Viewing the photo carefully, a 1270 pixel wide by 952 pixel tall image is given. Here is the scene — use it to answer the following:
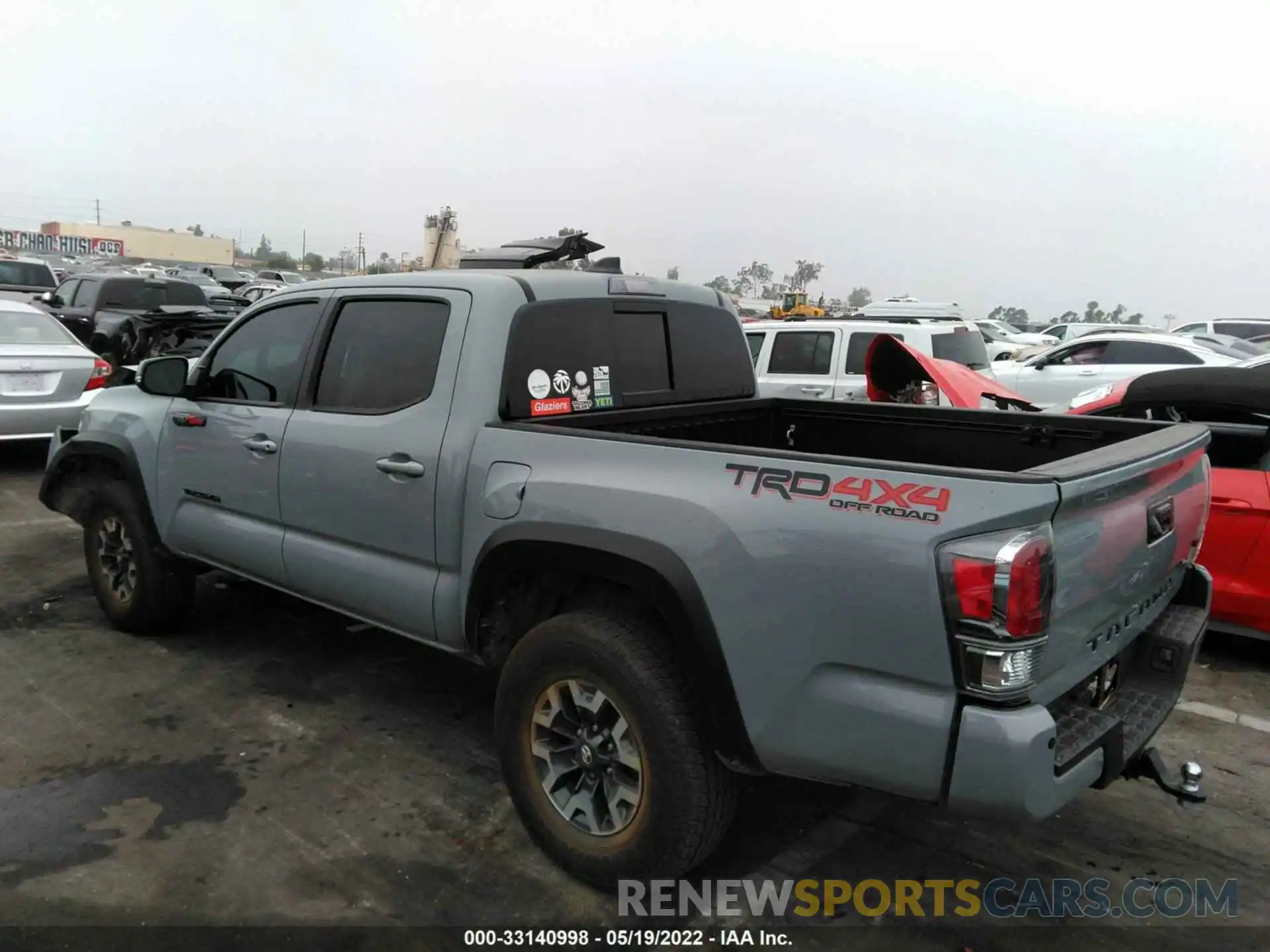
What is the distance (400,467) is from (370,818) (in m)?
1.29

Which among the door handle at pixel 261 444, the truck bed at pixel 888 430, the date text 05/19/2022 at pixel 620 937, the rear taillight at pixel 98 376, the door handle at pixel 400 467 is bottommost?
the date text 05/19/2022 at pixel 620 937

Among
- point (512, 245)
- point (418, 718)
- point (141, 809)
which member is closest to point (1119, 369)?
point (512, 245)

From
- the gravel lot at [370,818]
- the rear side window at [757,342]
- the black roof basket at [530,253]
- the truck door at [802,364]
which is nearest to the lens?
the gravel lot at [370,818]

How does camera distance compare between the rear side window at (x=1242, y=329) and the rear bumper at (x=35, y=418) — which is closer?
the rear bumper at (x=35, y=418)

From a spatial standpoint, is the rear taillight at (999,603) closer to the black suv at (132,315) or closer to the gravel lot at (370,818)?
the gravel lot at (370,818)

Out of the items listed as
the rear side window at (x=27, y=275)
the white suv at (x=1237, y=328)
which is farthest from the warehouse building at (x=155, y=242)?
the white suv at (x=1237, y=328)

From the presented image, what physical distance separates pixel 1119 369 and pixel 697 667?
11.5 m

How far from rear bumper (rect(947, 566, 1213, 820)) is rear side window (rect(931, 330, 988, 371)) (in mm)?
6563

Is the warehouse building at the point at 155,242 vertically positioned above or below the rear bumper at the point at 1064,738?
above

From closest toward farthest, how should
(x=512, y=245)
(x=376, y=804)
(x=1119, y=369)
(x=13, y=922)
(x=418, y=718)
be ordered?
1. (x=13, y=922)
2. (x=376, y=804)
3. (x=418, y=718)
4. (x=512, y=245)
5. (x=1119, y=369)

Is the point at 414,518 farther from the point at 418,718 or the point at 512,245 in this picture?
the point at 512,245

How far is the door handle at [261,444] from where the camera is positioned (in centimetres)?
390

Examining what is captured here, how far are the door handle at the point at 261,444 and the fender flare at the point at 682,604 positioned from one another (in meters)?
1.75

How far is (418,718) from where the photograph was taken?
4117 millimetres
